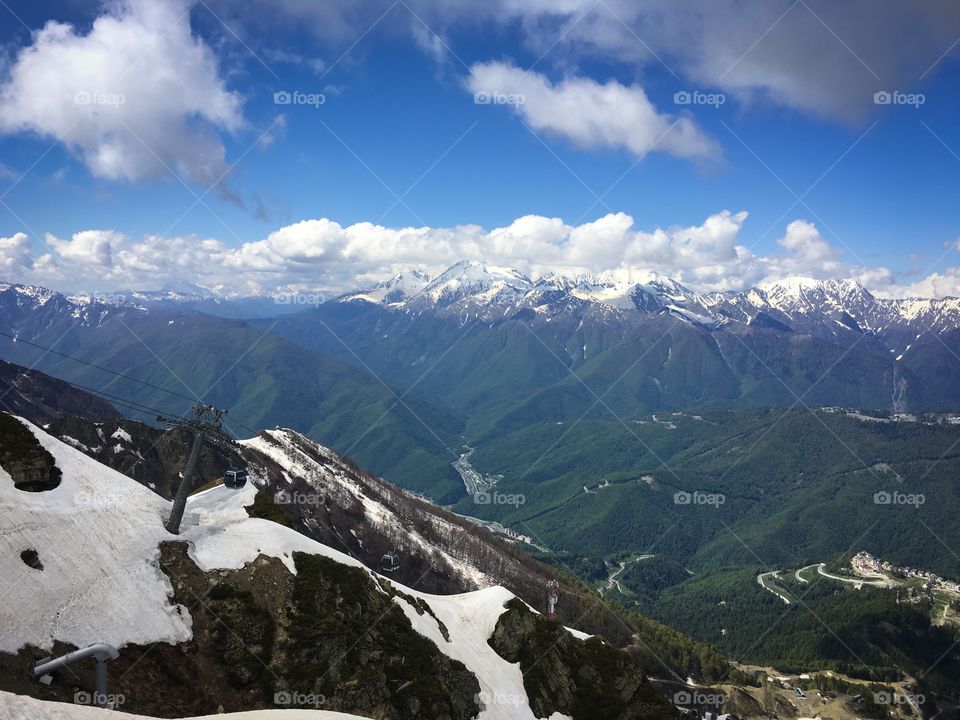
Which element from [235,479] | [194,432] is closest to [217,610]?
[194,432]

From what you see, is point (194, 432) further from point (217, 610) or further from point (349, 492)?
point (349, 492)

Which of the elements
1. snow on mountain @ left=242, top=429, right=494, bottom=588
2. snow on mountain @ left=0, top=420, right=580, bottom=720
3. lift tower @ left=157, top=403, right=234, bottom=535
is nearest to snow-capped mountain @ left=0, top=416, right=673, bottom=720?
snow on mountain @ left=0, top=420, right=580, bottom=720

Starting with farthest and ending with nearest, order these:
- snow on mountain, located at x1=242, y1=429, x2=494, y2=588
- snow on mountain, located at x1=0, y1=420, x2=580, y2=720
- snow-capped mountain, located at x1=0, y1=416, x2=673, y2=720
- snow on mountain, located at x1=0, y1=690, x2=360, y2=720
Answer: snow on mountain, located at x1=242, y1=429, x2=494, y2=588 → snow-capped mountain, located at x1=0, y1=416, x2=673, y2=720 → snow on mountain, located at x1=0, y1=420, x2=580, y2=720 → snow on mountain, located at x1=0, y1=690, x2=360, y2=720

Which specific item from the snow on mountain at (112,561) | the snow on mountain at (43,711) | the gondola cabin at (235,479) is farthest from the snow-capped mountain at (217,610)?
the snow on mountain at (43,711)

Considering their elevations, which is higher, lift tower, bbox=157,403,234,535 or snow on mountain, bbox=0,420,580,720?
lift tower, bbox=157,403,234,535

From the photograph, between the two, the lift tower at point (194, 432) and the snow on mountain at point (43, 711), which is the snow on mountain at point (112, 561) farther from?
the snow on mountain at point (43, 711)

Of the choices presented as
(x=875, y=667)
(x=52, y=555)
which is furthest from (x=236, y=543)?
(x=875, y=667)

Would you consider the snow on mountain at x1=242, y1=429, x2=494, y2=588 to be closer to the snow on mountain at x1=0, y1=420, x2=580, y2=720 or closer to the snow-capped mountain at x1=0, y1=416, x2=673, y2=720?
the snow-capped mountain at x1=0, y1=416, x2=673, y2=720
